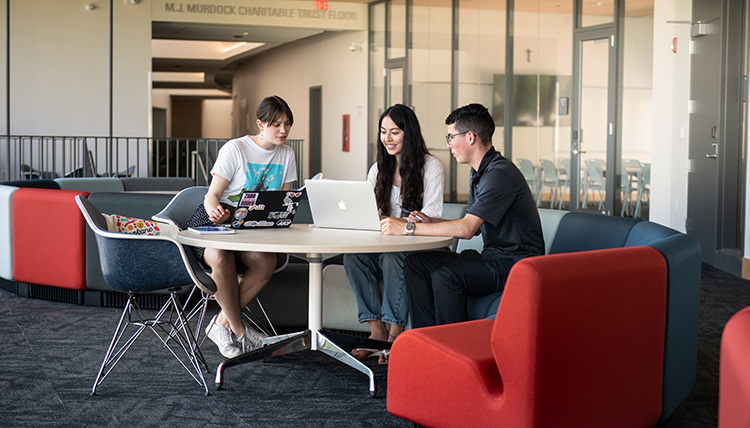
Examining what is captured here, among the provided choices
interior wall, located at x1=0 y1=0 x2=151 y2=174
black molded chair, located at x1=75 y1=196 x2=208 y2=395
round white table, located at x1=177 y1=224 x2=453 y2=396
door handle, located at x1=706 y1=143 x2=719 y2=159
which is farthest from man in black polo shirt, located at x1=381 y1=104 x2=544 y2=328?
interior wall, located at x1=0 y1=0 x2=151 y2=174

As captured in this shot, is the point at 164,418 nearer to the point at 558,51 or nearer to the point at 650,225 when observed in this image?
the point at 650,225

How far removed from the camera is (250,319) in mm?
4227

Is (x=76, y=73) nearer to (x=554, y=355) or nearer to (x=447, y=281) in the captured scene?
(x=447, y=281)

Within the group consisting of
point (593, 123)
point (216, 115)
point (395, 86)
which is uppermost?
point (216, 115)

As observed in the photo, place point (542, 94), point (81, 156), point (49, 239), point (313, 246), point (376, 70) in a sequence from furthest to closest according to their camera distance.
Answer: point (376, 70), point (81, 156), point (542, 94), point (49, 239), point (313, 246)

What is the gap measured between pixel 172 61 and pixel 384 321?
16.6 m

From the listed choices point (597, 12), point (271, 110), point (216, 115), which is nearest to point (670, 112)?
point (597, 12)

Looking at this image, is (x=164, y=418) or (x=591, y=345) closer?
(x=591, y=345)

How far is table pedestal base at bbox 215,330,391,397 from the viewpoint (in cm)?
335

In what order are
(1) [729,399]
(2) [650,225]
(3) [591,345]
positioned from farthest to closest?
(2) [650,225], (3) [591,345], (1) [729,399]

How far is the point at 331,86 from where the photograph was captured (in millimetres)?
14367

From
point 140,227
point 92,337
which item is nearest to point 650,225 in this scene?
point 140,227

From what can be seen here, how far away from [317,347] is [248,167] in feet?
3.17

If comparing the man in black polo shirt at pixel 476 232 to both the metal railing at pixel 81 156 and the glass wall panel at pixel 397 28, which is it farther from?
the glass wall panel at pixel 397 28
